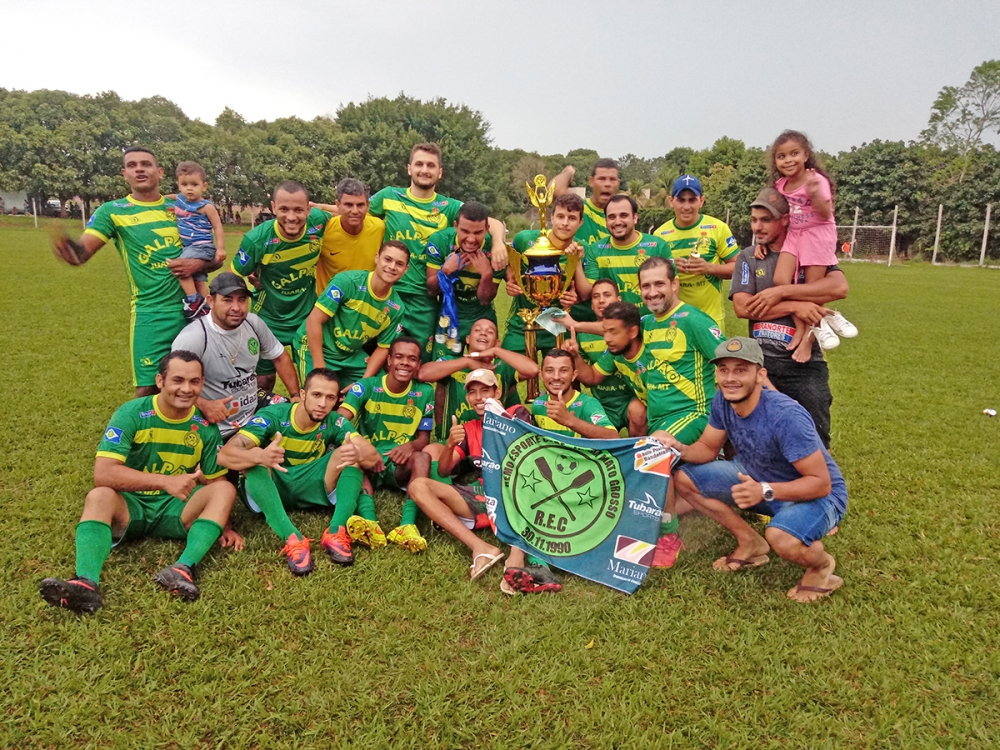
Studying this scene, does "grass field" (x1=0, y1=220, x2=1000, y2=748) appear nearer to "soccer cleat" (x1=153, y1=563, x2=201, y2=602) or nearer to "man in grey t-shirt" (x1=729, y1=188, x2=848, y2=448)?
"soccer cleat" (x1=153, y1=563, x2=201, y2=602)

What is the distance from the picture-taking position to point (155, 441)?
4148 mm

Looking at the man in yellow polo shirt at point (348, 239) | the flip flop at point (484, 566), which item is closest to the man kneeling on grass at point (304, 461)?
the flip flop at point (484, 566)

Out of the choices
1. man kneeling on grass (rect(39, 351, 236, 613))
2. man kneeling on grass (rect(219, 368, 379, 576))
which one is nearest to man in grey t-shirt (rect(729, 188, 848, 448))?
man kneeling on grass (rect(219, 368, 379, 576))

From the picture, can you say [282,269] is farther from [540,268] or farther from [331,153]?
[331,153]

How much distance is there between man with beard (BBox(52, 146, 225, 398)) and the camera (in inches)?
206

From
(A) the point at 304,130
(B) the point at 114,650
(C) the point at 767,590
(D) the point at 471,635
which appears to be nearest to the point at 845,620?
(C) the point at 767,590

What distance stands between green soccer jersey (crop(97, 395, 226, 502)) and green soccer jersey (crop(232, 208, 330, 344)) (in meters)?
1.80

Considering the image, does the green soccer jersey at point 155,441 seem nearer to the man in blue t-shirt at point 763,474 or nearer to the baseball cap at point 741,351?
the man in blue t-shirt at point 763,474

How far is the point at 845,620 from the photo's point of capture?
Result: 369cm

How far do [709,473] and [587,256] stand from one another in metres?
2.20

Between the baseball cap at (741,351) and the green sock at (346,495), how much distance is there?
99.5 inches

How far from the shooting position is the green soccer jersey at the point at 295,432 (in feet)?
15.1

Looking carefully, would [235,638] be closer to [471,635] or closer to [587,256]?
[471,635]

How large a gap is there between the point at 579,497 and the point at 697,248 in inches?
103
